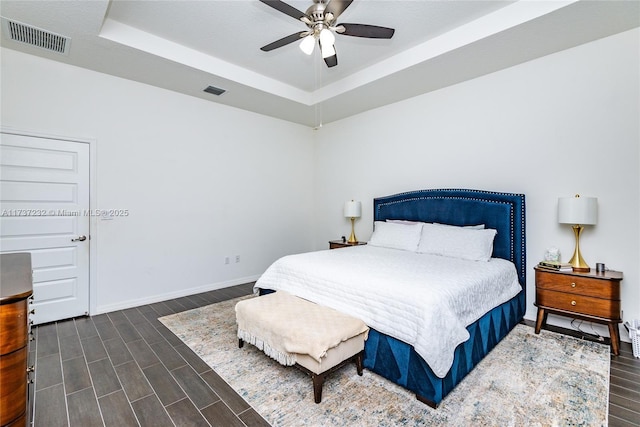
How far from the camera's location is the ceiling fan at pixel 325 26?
87.7 inches

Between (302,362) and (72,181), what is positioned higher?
(72,181)

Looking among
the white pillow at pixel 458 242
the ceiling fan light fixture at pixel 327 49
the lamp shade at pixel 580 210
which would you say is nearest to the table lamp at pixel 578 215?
the lamp shade at pixel 580 210

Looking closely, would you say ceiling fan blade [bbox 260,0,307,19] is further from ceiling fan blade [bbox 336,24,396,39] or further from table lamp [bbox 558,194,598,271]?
table lamp [bbox 558,194,598,271]

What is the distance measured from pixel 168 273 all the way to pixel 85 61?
2.73 metres

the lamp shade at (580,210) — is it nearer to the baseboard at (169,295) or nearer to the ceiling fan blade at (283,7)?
the ceiling fan blade at (283,7)

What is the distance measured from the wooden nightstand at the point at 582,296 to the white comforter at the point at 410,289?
288 millimetres

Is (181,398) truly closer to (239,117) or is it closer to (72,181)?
(72,181)

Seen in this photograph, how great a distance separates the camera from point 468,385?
2172 mm

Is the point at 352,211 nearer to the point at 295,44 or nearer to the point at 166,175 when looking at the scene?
the point at 295,44

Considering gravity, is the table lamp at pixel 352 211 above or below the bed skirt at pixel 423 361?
above

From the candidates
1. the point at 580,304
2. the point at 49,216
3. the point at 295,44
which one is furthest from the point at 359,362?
the point at 49,216

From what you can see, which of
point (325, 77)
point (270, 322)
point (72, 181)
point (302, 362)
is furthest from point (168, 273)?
point (325, 77)

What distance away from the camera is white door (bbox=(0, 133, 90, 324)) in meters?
3.15

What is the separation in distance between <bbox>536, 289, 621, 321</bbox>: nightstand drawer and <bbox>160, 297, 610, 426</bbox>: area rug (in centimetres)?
33
